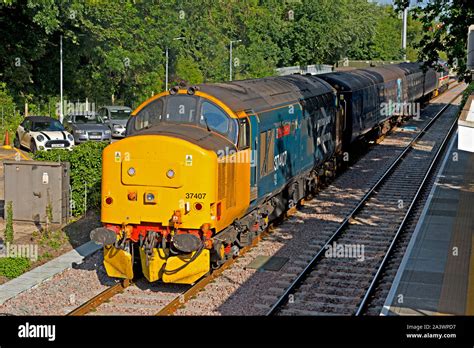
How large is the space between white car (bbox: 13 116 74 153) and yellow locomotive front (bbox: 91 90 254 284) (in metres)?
17.6

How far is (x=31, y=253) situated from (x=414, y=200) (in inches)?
447

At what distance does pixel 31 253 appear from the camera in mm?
16672

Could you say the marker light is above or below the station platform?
above

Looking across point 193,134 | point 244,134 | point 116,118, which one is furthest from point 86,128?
point 193,134

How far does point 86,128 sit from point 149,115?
21.1 m

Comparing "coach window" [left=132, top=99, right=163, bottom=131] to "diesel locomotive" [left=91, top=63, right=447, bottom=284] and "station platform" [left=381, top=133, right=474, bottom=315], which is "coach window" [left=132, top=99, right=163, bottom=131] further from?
"station platform" [left=381, top=133, right=474, bottom=315]

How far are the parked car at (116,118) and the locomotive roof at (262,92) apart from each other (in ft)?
55.0

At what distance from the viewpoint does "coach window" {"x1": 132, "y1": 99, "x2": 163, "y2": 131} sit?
47.9ft

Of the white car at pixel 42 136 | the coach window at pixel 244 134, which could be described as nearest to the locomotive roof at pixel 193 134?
the coach window at pixel 244 134

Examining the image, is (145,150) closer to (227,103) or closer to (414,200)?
(227,103)

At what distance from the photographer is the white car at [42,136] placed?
3128 centimetres

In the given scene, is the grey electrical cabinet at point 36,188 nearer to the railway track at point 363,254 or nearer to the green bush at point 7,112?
the railway track at point 363,254
